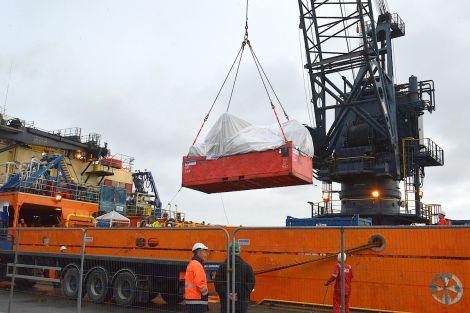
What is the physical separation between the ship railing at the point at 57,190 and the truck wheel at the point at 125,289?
7265mm

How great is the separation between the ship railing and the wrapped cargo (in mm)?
8142

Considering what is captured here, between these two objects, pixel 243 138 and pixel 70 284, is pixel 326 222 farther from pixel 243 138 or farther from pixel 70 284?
pixel 70 284

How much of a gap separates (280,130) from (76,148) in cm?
1762

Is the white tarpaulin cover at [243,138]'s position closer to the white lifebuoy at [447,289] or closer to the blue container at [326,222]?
the white lifebuoy at [447,289]

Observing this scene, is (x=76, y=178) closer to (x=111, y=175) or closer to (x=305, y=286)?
(x=111, y=175)

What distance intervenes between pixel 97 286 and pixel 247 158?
17.5 ft

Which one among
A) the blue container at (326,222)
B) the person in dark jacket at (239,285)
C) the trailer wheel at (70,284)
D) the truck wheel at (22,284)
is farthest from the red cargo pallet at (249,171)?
the truck wheel at (22,284)

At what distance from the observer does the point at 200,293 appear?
21.1 ft

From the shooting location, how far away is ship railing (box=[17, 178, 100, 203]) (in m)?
17.2

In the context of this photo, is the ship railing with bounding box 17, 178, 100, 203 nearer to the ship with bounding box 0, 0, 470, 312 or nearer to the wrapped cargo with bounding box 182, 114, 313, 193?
the ship with bounding box 0, 0, 470, 312

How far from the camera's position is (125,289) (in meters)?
11.5

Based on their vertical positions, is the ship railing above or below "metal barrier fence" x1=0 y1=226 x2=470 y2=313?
above

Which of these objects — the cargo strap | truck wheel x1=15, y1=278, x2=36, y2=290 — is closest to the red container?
truck wheel x1=15, y1=278, x2=36, y2=290

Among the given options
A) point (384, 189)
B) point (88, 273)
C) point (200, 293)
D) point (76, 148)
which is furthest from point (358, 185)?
point (200, 293)
